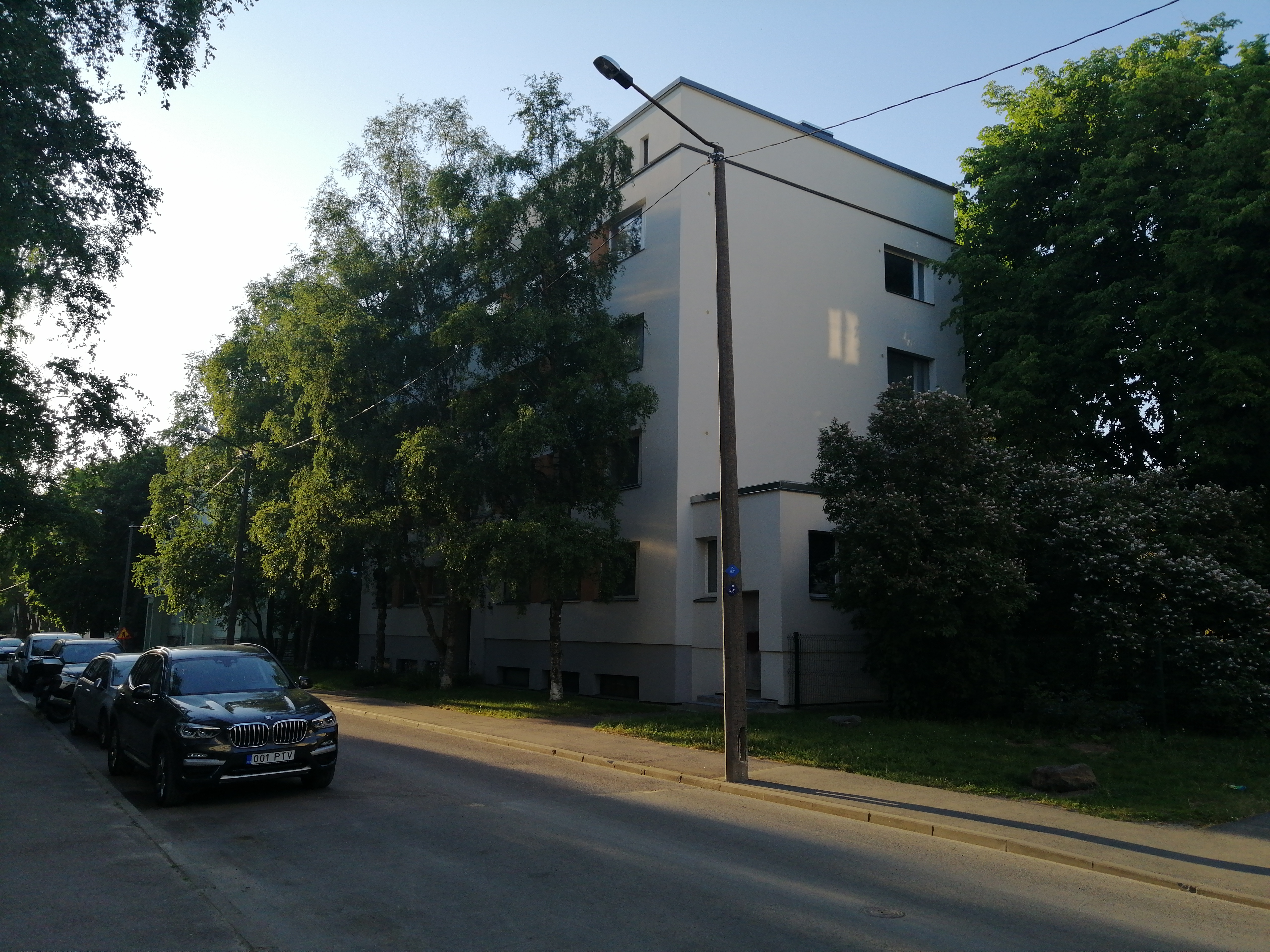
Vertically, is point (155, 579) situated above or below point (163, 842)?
above

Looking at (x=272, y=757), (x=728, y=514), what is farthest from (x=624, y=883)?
(x=728, y=514)

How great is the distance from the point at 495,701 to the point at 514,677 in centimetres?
594

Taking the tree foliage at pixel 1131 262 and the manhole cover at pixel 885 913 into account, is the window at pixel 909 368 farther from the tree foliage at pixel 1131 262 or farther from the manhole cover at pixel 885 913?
the manhole cover at pixel 885 913

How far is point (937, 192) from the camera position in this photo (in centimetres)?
2936

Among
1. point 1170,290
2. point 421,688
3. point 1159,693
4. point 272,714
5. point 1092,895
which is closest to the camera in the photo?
point 1092,895

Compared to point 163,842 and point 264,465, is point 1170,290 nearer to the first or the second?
point 163,842

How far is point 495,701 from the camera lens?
22.5m

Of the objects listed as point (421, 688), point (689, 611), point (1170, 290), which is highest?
point (1170, 290)

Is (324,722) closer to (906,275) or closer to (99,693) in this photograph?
(99,693)

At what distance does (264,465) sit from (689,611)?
15123 millimetres

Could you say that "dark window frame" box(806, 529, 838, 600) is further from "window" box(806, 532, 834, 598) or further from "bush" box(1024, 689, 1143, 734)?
"bush" box(1024, 689, 1143, 734)

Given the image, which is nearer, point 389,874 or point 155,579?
point 389,874

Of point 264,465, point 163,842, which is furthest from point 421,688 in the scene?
point 163,842

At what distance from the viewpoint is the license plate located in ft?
32.6
